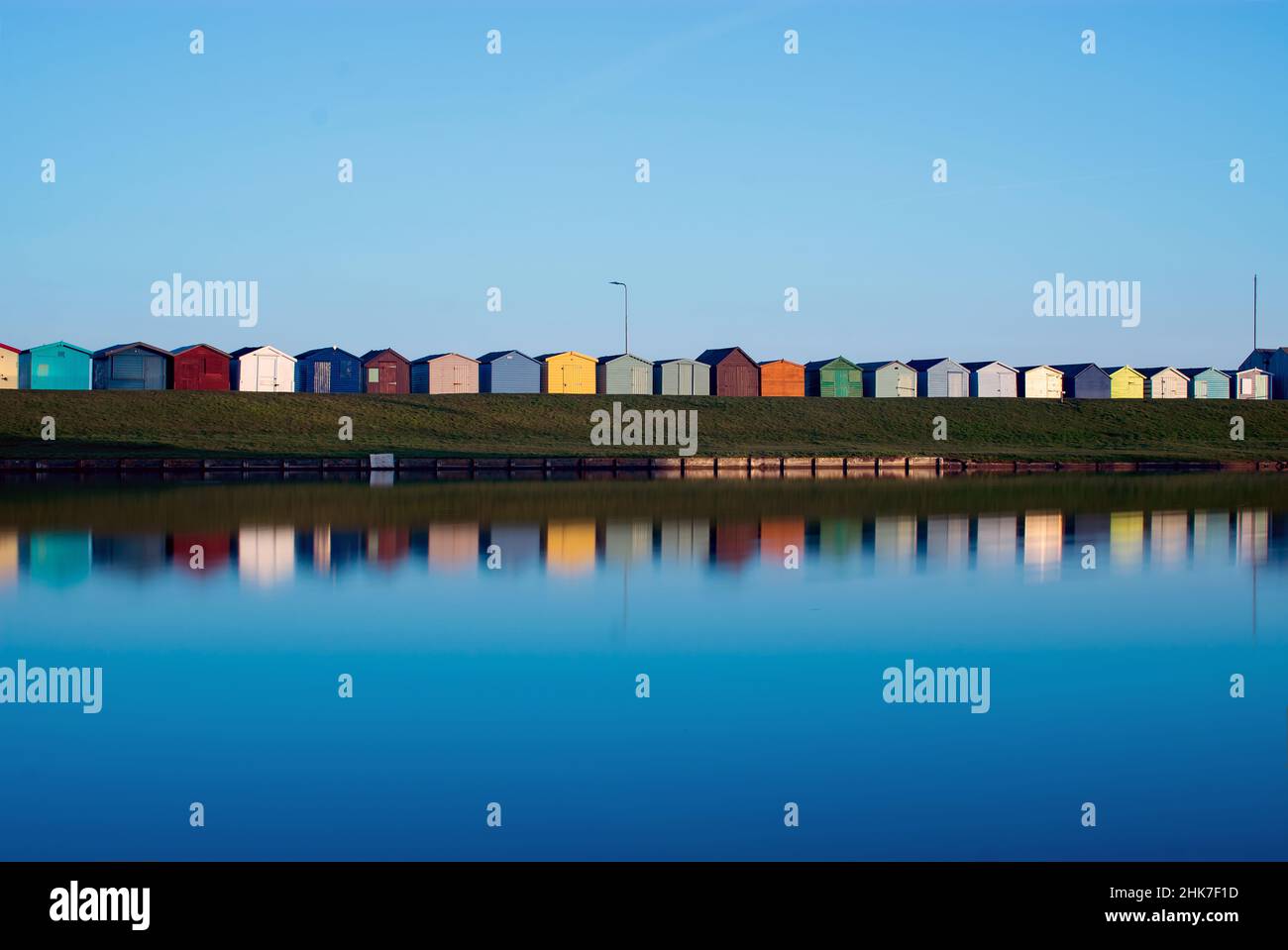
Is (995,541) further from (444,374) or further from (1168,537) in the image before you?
(444,374)

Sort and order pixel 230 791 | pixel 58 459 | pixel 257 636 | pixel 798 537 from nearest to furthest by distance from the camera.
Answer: pixel 230 791 → pixel 257 636 → pixel 798 537 → pixel 58 459

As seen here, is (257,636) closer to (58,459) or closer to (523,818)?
(523,818)

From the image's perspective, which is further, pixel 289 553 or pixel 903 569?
pixel 289 553

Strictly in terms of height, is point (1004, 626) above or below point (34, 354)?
below

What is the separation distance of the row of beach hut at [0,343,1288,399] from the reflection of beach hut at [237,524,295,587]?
67409 millimetres

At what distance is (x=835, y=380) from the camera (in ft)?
358

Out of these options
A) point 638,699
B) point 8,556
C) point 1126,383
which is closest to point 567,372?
point 1126,383

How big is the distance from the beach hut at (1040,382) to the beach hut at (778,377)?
2091 cm

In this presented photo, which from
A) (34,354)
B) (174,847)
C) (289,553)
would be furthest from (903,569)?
(34,354)

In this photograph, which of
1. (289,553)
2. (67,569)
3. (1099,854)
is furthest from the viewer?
(289,553)

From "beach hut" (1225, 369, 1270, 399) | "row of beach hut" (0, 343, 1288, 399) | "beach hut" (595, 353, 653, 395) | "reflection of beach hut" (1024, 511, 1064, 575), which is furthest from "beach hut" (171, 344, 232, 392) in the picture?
"beach hut" (1225, 369, 1270, 399)

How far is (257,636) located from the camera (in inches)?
695

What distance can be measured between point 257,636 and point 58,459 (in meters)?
52.7

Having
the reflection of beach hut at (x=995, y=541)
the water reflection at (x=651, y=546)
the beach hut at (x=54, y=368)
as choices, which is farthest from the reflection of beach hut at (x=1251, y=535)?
the beach hut at (x=54, y=368)
